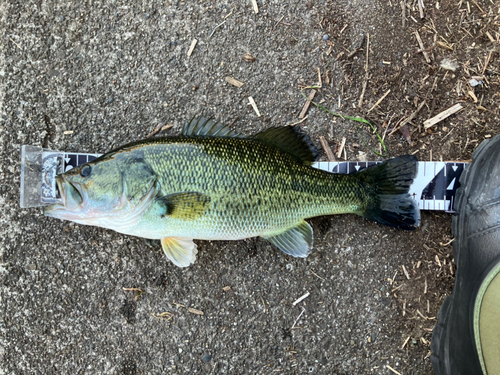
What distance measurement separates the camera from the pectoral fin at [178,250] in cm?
236

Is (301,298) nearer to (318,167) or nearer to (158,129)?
(318,167)

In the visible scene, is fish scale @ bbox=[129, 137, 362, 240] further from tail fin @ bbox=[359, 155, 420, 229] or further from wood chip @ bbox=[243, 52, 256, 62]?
wood chip @ bbox=[243, 52, 256, 62]

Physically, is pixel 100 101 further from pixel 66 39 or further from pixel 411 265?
pixel 411 265

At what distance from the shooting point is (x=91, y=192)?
7.14 feet

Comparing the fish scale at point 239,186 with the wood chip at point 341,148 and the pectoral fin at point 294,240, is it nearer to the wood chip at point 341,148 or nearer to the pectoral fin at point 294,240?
the pectoral fin at point 294,240

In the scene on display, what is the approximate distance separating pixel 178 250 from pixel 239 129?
1.06 metres

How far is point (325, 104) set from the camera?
8.76 ft

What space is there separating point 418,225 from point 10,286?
10.7 ft

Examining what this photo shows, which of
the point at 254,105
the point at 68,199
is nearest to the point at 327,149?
the point at 254,105

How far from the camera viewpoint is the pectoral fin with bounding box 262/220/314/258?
241cm

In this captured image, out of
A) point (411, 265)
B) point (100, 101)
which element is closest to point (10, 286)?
point (100, 101)

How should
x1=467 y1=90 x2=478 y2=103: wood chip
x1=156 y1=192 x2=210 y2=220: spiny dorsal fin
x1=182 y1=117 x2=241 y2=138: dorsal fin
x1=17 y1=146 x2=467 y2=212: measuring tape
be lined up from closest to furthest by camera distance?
x1=156 y1=192 x2=210 y2=220: spiny dorsal fin → x1=182 y1=117 x2=241 y2=138: dorsal fin → x1=17 y1=146 x2=467 y2=212: measuring tape → x1=467 y1=90 x2=478 y2=103: wood chip

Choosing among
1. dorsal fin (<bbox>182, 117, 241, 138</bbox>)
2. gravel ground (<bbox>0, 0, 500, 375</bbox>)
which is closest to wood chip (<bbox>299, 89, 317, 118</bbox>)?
gravel ground (<bbox>0, 0, 500, 375</bbox>)

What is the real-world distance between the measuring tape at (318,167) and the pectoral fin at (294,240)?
550 millimetres
